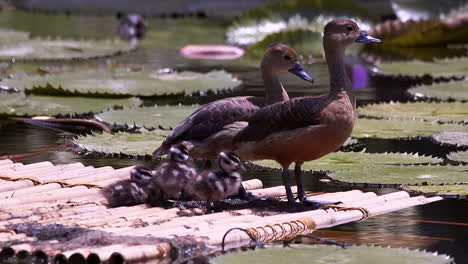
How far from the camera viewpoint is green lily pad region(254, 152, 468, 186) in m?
6.17

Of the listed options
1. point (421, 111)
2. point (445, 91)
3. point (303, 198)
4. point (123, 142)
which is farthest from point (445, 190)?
point (445, 91)

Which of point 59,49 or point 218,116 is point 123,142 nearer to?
point 218,116

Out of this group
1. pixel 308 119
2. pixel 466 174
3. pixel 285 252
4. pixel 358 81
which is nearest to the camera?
pixel 285 252

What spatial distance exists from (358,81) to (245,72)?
4.20ft

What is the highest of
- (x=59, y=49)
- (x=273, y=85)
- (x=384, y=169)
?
(x=273, y=85)

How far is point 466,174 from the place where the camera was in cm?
625

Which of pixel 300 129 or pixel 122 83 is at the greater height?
pixel 300 129

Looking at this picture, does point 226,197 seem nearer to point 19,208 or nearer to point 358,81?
point 19,208

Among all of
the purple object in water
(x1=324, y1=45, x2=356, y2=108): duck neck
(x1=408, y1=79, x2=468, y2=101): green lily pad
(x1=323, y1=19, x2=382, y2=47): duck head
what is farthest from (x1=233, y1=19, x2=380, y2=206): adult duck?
the purple object in water

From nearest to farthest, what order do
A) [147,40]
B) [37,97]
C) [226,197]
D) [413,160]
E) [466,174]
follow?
[226,197] < [466,174] < [413,160] < [37,97] < [147,40]

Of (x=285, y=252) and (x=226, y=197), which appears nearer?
(x=285, y=252)

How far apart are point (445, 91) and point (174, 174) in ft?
15.0

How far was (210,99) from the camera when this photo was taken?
9617 millimetres

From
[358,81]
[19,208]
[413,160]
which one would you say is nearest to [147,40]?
[358,81]
